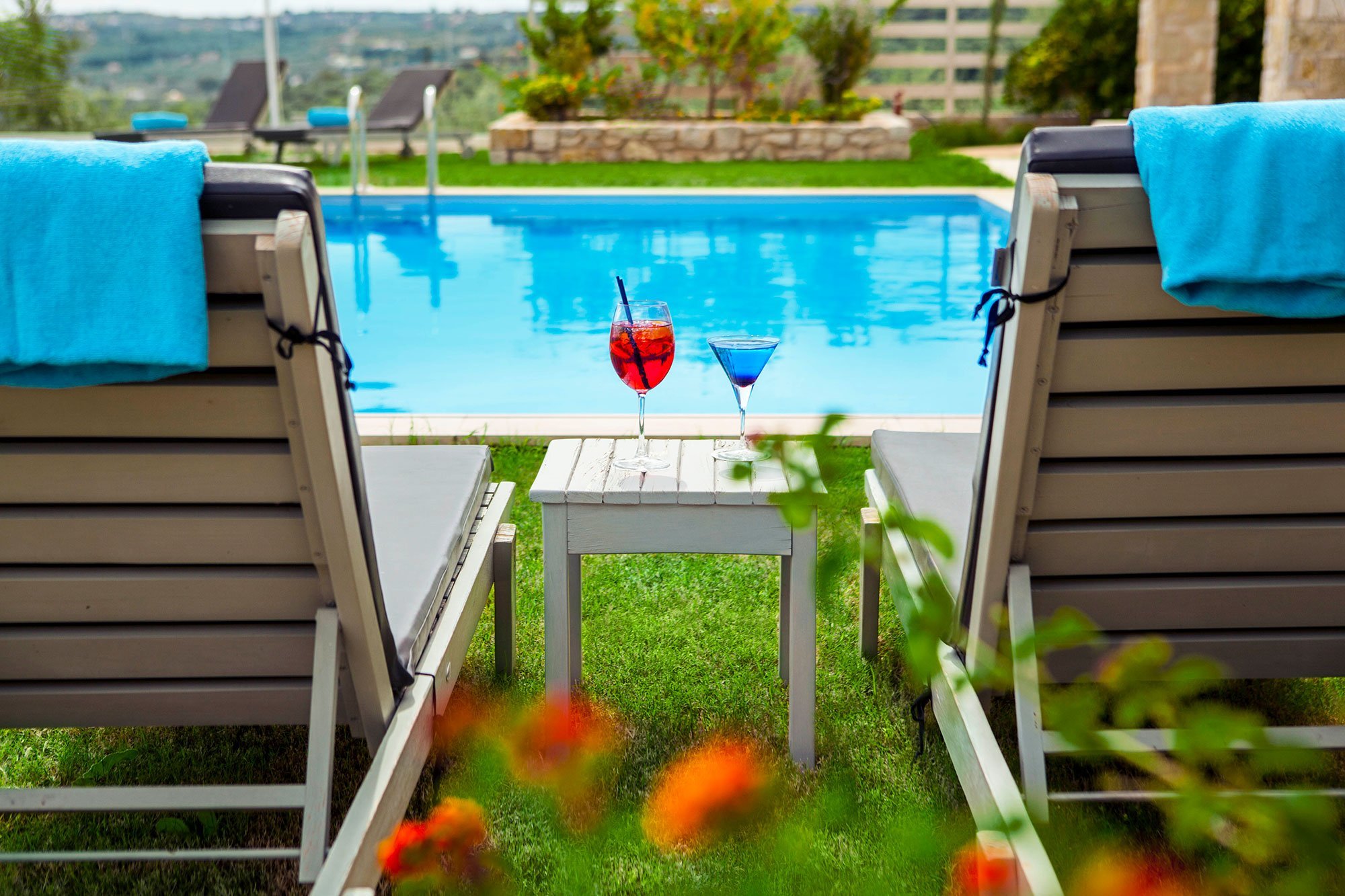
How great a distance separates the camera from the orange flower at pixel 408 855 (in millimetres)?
587

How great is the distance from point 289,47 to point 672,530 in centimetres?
1605

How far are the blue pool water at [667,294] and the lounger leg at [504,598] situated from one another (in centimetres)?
218

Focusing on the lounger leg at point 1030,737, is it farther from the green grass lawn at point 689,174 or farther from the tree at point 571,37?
the tree at point 571,37

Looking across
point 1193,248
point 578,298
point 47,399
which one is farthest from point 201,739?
point 578,298

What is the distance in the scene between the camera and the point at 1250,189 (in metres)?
1.20

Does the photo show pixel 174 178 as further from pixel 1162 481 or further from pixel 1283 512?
pixel 1283 512

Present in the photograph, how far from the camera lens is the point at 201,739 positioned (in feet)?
6.12

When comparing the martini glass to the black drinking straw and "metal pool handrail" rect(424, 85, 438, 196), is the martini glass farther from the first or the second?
"metal pool handrail" rect(424, 85, 438, 196)

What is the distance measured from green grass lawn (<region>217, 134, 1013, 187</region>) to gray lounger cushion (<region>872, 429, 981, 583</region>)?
724cm

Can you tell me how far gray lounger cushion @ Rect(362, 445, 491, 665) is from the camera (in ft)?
5.20

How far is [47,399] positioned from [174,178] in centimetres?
31

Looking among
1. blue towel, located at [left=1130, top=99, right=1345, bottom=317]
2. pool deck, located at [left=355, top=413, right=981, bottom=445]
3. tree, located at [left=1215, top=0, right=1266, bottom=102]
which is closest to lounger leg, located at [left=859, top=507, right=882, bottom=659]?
blue towel, located at [left=1130, top=99, right=1345, bottom=317]

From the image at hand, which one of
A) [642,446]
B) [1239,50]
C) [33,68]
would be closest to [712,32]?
[1239,50]

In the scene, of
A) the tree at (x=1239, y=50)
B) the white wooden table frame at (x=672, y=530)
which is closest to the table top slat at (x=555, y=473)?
the white wooden table frame at (x=672, y=530)
